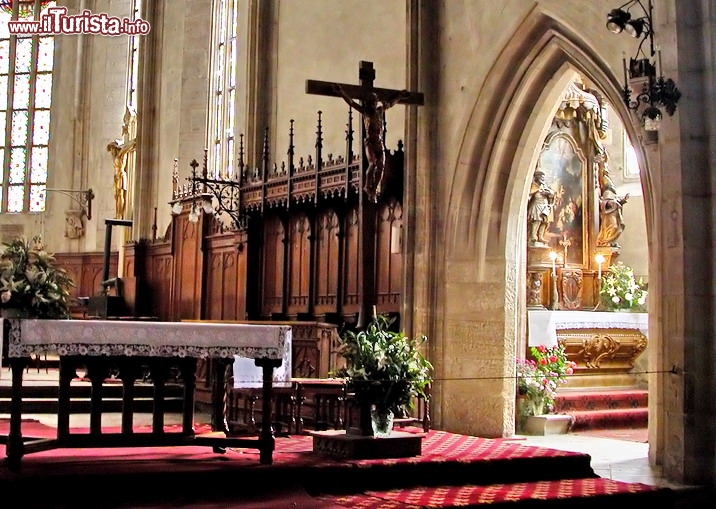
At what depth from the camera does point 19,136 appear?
69.6 feet

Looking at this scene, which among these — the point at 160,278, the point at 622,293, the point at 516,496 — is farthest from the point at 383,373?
the point at 160,278

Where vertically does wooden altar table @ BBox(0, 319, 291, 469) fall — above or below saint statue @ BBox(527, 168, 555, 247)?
below

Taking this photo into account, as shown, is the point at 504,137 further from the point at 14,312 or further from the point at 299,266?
the point at 14,312

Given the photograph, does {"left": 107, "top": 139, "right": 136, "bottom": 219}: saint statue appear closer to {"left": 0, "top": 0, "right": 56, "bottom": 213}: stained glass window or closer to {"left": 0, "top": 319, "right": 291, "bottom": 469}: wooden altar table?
{"left": 0, "top": 0, "right": 56, "bottom": 213}: stained glass window

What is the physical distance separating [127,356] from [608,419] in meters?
6.13

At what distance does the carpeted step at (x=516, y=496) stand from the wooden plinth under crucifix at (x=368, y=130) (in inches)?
103

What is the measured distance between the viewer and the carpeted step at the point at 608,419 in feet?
34.9

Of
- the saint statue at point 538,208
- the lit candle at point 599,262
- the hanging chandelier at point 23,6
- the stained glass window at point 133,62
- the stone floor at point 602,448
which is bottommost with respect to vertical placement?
the stone floor at point 602,448

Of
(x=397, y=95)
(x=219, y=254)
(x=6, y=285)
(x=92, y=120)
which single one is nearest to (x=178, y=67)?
(x=92, y=120)

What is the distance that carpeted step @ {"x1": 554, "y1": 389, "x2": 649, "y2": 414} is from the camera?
1089cm

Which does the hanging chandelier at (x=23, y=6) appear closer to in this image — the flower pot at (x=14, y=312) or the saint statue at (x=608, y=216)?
the saint statue at (x=608, y=216)

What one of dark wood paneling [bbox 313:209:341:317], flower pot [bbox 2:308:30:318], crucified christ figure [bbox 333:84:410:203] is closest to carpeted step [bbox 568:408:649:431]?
dark wood paneling [bbox 313:209:341:317]

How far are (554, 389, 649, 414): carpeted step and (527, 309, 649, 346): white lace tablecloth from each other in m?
0.68

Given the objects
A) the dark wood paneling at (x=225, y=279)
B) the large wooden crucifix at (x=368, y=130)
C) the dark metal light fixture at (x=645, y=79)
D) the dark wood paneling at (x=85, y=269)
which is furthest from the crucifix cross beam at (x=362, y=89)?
the dark wood paneling at (x=85, y=269)
